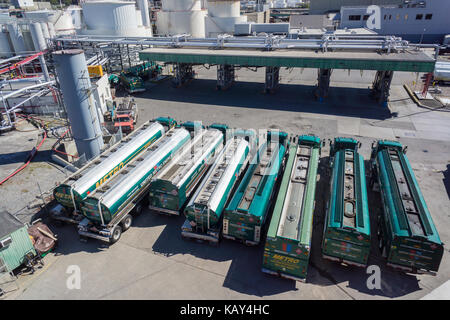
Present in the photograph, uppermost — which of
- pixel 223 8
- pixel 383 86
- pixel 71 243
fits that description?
pixel 223 8

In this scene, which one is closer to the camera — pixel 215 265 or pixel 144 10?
pixel 215 265

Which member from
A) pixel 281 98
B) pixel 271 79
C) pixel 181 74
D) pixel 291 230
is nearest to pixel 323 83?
pixel 281 98

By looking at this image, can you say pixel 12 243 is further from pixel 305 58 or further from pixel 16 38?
pixel 16 38

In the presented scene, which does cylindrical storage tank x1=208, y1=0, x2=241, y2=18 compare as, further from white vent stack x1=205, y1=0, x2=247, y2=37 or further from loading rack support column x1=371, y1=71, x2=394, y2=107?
loading rack support column x1=371, y1=71, x2=394, y2=107

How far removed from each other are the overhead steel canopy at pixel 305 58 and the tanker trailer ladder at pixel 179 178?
2111cm

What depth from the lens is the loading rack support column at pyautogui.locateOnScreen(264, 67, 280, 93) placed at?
4172 cm

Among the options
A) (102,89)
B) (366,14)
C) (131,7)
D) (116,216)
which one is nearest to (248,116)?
(102,89)

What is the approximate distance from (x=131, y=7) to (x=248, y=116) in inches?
1570

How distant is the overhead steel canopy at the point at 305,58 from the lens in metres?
34.1

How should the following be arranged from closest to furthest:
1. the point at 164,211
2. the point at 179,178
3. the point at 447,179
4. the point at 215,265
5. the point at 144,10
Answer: the point at 215,265
the point at 179,178
the point at 164,211
the point at 447,179
the point at 144,10

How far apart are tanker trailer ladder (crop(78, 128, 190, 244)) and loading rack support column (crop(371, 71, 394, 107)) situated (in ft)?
99.3

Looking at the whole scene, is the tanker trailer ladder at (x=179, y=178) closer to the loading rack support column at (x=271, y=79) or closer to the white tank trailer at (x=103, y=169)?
the white tank trailer at (x=103, y=169)

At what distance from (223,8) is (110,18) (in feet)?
98.7

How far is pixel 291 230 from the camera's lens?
1459cm
